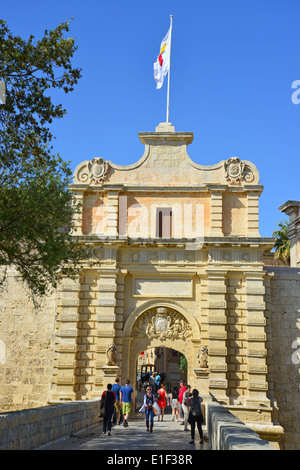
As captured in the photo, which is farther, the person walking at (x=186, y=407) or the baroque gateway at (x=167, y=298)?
the baroque gateway at (x=167, y=298)

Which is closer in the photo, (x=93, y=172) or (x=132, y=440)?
(x=132, y=440)

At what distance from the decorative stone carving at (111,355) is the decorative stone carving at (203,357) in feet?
10.6

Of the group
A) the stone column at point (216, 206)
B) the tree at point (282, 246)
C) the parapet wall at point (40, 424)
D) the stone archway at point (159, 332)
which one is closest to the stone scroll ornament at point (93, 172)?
the stone column at point (216, 206)

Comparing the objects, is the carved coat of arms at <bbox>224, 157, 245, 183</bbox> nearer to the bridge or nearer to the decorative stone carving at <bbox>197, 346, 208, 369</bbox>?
the decorative stone carving at <bbox>197, 346, 208, 369</bbox>

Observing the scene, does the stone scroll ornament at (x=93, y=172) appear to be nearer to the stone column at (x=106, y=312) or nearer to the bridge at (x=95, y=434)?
the stone column at (x=106, y=312)

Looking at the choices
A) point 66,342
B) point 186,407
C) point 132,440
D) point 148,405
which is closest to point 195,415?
point 132,440

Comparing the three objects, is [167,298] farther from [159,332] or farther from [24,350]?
[24,350]

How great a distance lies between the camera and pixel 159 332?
69.3ft

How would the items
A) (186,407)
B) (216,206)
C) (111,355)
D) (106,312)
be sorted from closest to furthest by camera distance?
(186,407), (111,355), (106,312), (216,206)

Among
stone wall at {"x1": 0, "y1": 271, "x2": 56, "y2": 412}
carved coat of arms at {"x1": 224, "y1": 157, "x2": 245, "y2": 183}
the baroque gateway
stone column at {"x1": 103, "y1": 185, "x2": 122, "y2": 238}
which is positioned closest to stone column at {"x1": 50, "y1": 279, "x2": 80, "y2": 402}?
the baroque gateway

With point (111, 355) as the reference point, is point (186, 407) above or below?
below

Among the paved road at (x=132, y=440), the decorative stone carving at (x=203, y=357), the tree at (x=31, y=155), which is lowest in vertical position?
the paved road at (x=132, y=440)

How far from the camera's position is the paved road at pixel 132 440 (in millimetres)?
11094

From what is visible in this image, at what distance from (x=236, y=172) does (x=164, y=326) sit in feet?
23.7
